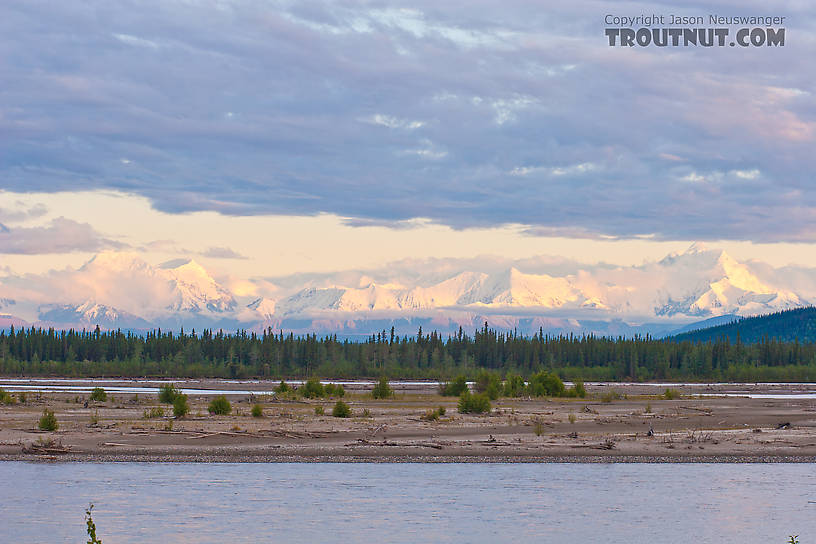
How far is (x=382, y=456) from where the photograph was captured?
43906mm

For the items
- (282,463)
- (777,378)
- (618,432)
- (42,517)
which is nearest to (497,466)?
(282,463)

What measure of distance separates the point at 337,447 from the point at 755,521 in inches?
795

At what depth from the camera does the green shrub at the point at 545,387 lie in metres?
88.9

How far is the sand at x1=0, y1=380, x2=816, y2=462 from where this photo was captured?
43688 mm

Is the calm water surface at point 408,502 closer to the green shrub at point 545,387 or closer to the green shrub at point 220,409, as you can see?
the green shrub at point 220,409

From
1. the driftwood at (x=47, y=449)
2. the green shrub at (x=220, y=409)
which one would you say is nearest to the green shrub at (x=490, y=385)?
the green shrub at (x=220, y=409)

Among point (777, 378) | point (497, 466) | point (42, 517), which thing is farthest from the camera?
point (777, 378)

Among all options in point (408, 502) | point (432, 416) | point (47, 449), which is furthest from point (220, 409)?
point (408, 502)

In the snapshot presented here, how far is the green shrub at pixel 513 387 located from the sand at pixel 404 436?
60.4ft

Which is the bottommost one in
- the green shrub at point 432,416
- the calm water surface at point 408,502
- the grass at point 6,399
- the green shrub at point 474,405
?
the calm water surface at point 408,502

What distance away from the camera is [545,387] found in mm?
89875

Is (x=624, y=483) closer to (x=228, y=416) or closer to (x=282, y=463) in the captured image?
(x=282, y=463)

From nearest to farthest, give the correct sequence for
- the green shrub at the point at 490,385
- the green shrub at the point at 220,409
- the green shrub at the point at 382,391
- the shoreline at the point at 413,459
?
the shoreline at the point at 413,459
the green shrub at the point at 220,409
the green shrub at the point at 490,385
the green shrub at the point at 382,391

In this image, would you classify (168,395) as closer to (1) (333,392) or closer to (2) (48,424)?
(2) (48,424)
